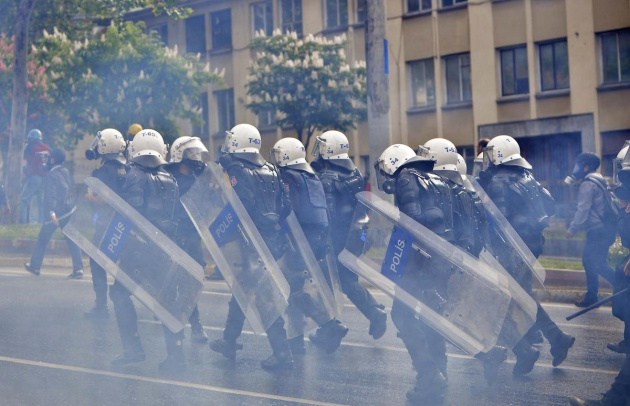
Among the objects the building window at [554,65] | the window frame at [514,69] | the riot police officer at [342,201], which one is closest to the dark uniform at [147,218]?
the riot police officer at [342,201]

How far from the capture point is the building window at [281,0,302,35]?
106 feet

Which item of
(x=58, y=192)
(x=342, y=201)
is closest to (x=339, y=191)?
(x=342, y=201)

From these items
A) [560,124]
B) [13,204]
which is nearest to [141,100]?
[13,204]

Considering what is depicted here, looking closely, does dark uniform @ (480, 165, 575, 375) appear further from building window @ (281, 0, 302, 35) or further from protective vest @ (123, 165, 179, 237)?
building window @ (281, 0, 302, 35)

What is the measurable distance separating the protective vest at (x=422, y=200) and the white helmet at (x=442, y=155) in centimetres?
60

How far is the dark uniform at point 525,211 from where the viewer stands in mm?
8065

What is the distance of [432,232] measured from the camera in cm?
682

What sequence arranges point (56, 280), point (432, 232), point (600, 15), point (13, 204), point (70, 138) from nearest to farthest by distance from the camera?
point (432, 232)
point (56, 280)
point (13, 204)
point (600, 15)
point (70, 138)

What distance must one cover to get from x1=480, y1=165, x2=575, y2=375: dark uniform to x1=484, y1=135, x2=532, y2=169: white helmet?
0.15 ft

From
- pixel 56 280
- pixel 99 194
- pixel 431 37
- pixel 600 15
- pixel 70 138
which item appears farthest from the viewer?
pixel 70 138

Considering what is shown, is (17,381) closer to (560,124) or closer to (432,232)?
(432,232)

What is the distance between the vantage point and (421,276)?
6.83 metres

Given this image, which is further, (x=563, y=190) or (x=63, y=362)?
(x=563, y=190)

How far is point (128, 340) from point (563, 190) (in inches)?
756
